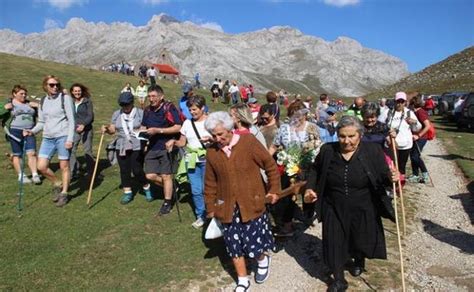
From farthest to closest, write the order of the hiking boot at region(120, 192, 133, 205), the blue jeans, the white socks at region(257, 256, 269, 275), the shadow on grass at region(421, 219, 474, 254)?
the hiking boot at region(120, 192, 133, 205), the blue jeans, the shadow on grass at region(421, 219, 474, 254), the white socks at region(257, 256, 269, 275)

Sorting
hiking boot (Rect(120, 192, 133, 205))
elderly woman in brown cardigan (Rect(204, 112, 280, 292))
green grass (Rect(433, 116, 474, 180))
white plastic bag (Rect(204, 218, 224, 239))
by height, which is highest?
elderly woman in brown cardigan (Rect(204, 112, 280, 292))

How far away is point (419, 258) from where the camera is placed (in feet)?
21.6

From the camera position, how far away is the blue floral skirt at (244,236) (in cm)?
530

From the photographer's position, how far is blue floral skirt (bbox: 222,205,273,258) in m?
5.30

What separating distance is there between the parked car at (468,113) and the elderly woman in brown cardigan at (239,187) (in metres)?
20.8

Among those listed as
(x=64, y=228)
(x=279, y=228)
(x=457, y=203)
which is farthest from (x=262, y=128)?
(x=457, y=203)

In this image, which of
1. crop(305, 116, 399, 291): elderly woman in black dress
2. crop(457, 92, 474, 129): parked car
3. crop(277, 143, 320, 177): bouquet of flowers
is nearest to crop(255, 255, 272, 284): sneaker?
crop(305, 116, 399, 291): elderly woman in black dress

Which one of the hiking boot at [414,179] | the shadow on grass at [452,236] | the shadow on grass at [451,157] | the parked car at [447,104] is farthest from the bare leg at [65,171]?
the parked car at [447,104]

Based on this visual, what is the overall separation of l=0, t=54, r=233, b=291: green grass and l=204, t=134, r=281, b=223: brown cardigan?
1.35 m

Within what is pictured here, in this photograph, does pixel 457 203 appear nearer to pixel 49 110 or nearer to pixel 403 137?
pixel 403 137

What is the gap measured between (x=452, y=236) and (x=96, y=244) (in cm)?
591

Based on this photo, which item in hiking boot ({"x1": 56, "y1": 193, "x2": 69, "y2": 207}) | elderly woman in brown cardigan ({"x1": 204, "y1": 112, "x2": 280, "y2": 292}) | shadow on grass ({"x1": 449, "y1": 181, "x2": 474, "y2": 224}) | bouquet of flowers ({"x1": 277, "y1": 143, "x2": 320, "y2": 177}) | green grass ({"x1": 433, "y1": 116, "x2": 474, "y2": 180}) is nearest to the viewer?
elderly woman in brown cardigan ({"x1": 204, "y1": 112, "x2": 280, "y2": 292})

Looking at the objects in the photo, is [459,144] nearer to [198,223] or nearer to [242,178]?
[198,223]

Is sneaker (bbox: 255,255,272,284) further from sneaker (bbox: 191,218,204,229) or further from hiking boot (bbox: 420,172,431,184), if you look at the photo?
hiking boot (bbox: 420,172,431,184)
